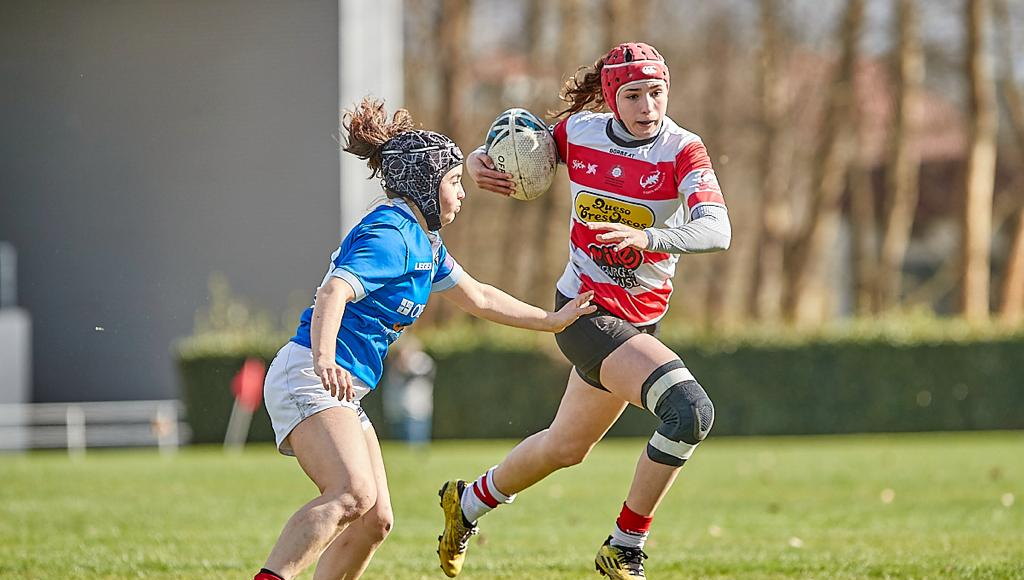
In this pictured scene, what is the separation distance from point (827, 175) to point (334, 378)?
2658 centimetres

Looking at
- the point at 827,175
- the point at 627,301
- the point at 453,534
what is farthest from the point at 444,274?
the point at 827,175

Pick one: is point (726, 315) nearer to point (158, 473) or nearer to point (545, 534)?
point (158, 473)

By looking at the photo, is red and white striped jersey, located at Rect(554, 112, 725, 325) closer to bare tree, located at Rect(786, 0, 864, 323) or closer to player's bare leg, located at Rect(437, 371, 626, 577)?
player's bare leg, located at Rect(437, 371, 626, 577)

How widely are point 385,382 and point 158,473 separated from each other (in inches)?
344

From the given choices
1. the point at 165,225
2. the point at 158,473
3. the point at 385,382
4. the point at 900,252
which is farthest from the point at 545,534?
the point at 900,252

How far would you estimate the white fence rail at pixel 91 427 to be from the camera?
83.4 ft

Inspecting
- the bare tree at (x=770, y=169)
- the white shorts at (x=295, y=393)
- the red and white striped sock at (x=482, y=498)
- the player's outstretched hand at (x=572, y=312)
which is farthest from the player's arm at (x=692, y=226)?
the bare tree at (x=770, y=169)

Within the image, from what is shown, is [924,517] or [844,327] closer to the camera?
[924,517]

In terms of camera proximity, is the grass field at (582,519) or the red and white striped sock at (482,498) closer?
the red and white striped sock at (482,498)

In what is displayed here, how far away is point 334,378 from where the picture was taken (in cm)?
482

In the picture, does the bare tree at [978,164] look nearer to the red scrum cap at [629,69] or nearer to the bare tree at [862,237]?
the bare tree at [862,237]

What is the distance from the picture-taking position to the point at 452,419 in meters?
25.6

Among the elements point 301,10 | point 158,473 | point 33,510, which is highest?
point 301,10

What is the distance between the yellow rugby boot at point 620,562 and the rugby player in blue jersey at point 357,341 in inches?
42.2
